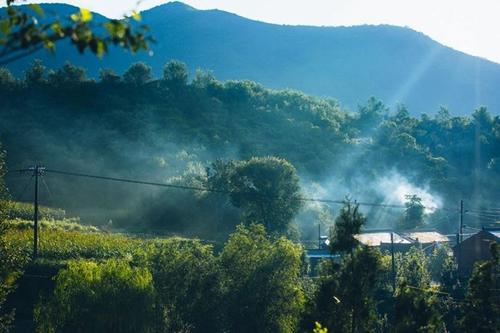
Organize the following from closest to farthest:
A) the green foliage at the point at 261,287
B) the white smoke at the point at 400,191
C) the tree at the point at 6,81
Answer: the green foliage at the point at 261,287 → the white smoke at the point at 400,191 → the tree at the point at 6,81

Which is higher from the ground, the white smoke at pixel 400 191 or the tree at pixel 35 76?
the tree at pixel 35 76

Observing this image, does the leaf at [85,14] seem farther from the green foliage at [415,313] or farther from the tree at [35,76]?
the tree at [35,76]

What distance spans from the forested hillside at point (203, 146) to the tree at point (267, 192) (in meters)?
2.84

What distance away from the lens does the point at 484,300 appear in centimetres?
2114

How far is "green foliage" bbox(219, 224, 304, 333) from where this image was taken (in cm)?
3098

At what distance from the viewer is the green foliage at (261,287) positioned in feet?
102

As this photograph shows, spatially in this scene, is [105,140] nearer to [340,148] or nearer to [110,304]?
[340,148]

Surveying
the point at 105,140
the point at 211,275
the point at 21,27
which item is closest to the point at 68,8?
the point at 105,140

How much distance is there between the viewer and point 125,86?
98.2 meters

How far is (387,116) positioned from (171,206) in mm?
72755

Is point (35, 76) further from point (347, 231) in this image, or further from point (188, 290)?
point (347, 231)

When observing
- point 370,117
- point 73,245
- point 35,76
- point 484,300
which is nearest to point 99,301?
point 73,245

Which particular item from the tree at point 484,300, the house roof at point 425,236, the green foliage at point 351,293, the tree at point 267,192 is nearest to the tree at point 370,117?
the house roof at point 425,236

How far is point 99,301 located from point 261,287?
8.07m
